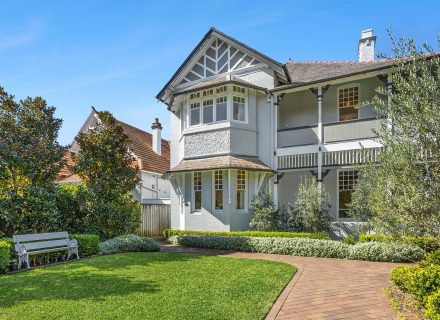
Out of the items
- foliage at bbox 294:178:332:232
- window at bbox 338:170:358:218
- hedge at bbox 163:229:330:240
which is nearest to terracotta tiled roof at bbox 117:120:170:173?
hedge at bbox 163:229:330:240

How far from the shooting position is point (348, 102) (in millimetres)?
17266

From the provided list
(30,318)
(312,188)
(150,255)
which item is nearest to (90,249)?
(150,255)

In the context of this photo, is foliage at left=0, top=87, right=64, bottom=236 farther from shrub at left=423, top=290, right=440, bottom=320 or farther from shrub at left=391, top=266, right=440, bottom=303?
shrub at left=423, top=290, right=440, bottom=320

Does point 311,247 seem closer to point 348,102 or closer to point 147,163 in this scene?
point 348,102

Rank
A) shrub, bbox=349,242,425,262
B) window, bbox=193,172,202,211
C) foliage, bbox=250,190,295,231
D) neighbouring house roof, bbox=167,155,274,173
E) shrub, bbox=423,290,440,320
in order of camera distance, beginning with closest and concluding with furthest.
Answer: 1. shrub, bbox=423,290,440,320
2. shrub, bbox=349,242,425,262
3. foliage, bbox=250,190,295,231
4. neighbouring house roof, bbox=167,155,274,173
5. window, bbox=193,172,202,211

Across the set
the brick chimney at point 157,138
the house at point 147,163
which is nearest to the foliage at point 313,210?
the house at point 147,163

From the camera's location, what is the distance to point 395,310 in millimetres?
6133

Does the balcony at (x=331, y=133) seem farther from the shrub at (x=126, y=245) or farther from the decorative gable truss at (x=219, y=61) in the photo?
the shrub at (x=126, y=245)

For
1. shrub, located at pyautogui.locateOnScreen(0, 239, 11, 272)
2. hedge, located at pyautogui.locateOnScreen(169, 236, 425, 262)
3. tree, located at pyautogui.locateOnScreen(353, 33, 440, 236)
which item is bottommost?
hedge, located at pyautogui.locateOnScreen(169, 236, 425, 262)

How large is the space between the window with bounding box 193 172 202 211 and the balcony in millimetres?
4596

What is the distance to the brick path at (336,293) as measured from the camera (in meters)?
6.09

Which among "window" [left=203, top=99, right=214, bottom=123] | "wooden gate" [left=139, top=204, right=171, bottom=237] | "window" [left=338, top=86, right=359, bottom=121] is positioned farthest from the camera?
"wooden gate" [left=139, top=204, right=171, bottom=237]

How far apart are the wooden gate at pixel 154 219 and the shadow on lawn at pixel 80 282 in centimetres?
999

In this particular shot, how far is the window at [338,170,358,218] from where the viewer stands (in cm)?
1719
